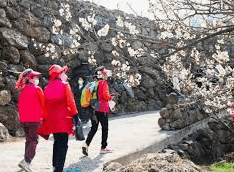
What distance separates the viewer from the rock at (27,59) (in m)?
12.6

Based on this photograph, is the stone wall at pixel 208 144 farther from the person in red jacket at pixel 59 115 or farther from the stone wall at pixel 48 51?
the person in red jacket at pixel 59 115

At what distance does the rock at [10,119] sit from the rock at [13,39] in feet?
9.50

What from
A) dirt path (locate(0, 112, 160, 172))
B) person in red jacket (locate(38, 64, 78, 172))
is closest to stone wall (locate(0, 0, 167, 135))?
dirt path (locate(0, 112, 160, 172))

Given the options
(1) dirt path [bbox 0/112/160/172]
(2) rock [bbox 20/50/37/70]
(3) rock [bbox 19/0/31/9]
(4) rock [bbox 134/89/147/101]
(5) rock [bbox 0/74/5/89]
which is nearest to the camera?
(1) dirt path [bbox 0/112/160/172]

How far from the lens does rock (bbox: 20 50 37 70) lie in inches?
496

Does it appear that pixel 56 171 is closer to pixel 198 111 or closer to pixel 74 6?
pixel 198 111

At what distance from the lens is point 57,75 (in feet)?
15.0

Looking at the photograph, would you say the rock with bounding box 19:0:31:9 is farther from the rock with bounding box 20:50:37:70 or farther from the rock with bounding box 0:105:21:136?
the rock with bounding box 0:105:21:136

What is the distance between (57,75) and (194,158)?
6.46 meters

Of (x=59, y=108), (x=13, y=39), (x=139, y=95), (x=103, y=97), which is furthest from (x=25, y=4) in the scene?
(x=59, y=108)

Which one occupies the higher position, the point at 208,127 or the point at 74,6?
the point at 74,6

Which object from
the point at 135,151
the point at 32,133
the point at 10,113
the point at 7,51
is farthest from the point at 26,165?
the point at 7,51

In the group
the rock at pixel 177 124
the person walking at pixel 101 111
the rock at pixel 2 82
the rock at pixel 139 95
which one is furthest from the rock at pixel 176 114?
the rock at pixel 139 95

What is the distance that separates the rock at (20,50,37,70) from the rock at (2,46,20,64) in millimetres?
476
